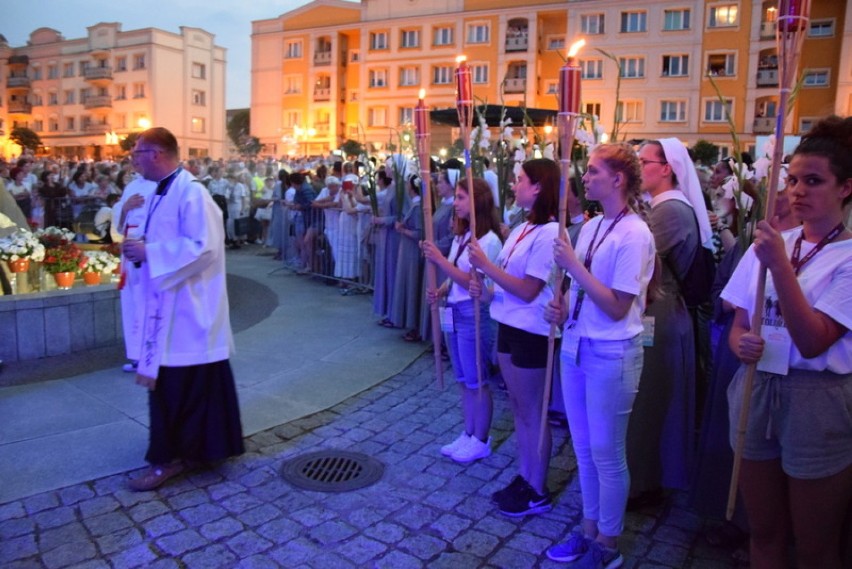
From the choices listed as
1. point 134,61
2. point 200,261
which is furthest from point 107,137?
point 200,261

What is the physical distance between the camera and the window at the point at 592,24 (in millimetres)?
41219

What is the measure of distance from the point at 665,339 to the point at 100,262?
21.2 feet

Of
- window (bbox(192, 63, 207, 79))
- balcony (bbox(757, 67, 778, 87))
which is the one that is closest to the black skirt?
balcony (bbox(757, 67, 778, 87))

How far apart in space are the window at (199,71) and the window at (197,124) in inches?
133

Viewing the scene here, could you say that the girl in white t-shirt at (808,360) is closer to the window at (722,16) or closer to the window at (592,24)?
the window at (722,16)

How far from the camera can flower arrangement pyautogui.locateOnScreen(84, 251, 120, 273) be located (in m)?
7.68

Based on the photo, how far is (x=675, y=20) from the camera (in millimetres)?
39906

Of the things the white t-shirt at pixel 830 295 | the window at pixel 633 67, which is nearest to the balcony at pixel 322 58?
the window at pixel 633 67

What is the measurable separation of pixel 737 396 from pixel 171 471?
331 centimetres

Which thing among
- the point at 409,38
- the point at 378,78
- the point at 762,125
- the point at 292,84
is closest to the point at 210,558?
the point at 762,125

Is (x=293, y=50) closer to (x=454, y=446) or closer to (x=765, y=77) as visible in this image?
(x=765, y=77)

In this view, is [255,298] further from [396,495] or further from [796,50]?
[796,50]

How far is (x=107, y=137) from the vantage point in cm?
5659

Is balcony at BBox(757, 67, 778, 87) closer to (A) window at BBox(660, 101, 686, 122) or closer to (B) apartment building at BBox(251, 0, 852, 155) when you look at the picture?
(B) apartment building at BBox(251, 0, 852, 155)
